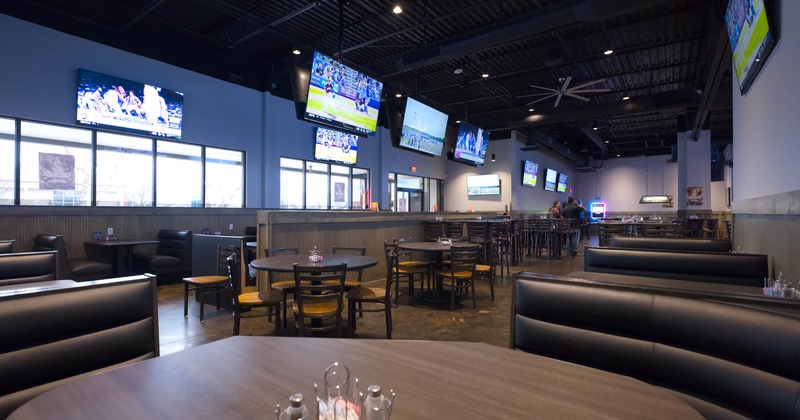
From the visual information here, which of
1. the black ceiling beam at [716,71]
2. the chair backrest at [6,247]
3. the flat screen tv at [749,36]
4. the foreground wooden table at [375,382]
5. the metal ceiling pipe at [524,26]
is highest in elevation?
the metal ceiling pipe at [524,26]

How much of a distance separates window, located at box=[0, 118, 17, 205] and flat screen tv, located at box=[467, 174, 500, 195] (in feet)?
40.1

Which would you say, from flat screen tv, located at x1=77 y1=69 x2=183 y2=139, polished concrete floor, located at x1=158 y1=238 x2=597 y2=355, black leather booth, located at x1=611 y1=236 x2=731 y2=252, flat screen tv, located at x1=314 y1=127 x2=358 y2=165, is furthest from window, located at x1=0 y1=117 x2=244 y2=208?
black leather booth, located at x1=611 y1=236 x2=731 y2=252

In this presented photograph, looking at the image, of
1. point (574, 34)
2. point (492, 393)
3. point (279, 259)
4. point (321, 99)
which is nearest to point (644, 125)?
point (574, 34)

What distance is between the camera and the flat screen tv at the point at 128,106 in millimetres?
5863

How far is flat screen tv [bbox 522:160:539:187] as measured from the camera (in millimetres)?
14078

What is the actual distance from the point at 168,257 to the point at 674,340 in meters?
7.12

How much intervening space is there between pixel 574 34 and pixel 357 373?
26.3 ft

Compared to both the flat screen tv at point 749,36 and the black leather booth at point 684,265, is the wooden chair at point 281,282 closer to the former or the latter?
the black leather booth at point 684,265

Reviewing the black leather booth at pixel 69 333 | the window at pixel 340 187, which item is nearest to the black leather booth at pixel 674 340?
the black leather booth at pixel 69 333

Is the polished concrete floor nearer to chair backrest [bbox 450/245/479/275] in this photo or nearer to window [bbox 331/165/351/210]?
chair backrest [bbox 450/245/479/275]

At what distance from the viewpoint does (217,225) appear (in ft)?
25.1

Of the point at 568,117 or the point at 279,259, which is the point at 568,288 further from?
the point at 568,117

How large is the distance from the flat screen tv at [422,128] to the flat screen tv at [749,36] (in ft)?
17.9

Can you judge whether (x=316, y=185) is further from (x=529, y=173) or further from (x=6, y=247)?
(x=529, y=173)
